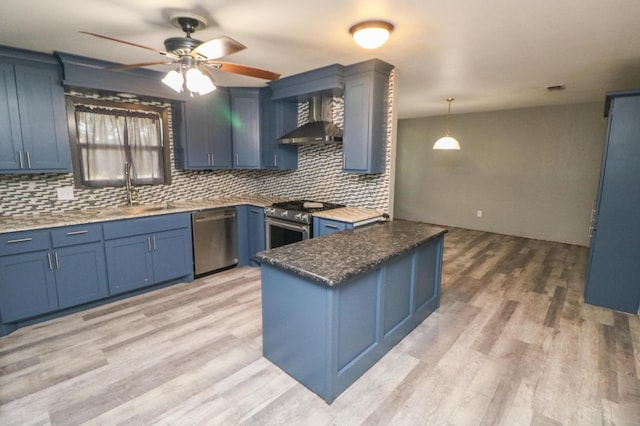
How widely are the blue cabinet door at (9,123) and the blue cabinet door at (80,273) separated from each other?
0.90 metres

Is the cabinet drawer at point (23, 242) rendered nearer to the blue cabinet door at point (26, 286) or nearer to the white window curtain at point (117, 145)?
the blue cabinet door at point (26, 286)

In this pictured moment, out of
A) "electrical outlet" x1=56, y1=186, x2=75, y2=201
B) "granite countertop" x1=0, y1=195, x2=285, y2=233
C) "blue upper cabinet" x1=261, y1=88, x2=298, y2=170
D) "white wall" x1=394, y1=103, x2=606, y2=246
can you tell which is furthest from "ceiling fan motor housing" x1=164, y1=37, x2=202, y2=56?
"white wall" x1=394, y1=103, x2=606, y2=246

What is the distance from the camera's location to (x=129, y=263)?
3.24 m

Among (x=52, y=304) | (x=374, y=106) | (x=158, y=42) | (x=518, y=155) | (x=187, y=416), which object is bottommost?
(x=187, y=416)

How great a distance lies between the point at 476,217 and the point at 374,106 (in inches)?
174

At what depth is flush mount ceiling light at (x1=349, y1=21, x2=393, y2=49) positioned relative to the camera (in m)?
2.21

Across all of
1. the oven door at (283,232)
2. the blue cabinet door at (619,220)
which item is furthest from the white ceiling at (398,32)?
the oven door at (283,232)

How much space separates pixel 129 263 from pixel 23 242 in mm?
845

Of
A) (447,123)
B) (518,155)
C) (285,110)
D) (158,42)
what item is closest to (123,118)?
(158,42)

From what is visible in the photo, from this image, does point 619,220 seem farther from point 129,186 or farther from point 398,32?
point 129,186

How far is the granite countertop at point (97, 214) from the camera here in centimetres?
271

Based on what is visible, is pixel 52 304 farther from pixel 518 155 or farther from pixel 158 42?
pixel 518 155

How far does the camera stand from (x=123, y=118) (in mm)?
3627

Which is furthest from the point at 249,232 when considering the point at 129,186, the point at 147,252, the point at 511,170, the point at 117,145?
the point at 511,170
